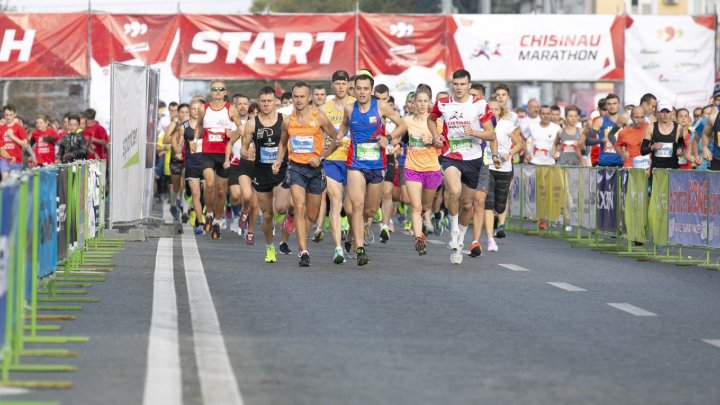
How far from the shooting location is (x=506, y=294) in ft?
44.6

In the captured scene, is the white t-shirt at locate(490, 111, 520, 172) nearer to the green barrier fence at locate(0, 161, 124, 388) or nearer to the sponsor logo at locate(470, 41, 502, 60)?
the green barrier fence at locate(0, 161, 124, 388)

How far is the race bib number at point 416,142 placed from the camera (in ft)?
63.7

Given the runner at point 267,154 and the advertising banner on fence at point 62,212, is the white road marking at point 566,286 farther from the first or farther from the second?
the runner at point 267,154

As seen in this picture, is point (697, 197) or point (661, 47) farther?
point (661, 47)

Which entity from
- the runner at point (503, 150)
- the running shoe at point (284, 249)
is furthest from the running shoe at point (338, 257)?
the runner at point (503, 150)

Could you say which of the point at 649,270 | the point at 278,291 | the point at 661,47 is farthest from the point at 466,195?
the point at 661,47

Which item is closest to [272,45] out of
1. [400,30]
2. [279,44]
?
[279,44]

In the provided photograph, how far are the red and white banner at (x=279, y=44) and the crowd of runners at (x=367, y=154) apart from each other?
7928mm

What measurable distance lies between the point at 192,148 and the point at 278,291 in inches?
401

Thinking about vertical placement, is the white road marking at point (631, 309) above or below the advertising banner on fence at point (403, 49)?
below

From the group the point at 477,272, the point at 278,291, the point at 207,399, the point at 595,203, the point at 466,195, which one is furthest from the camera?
the point at 595,203

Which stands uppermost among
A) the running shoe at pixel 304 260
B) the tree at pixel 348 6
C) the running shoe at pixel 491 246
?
the tree at pixel 348 6

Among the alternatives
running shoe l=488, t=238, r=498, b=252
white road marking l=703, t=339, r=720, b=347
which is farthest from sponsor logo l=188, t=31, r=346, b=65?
white road marking l=703, t=339, r=720, b=347

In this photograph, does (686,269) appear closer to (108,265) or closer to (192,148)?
(108,265)
